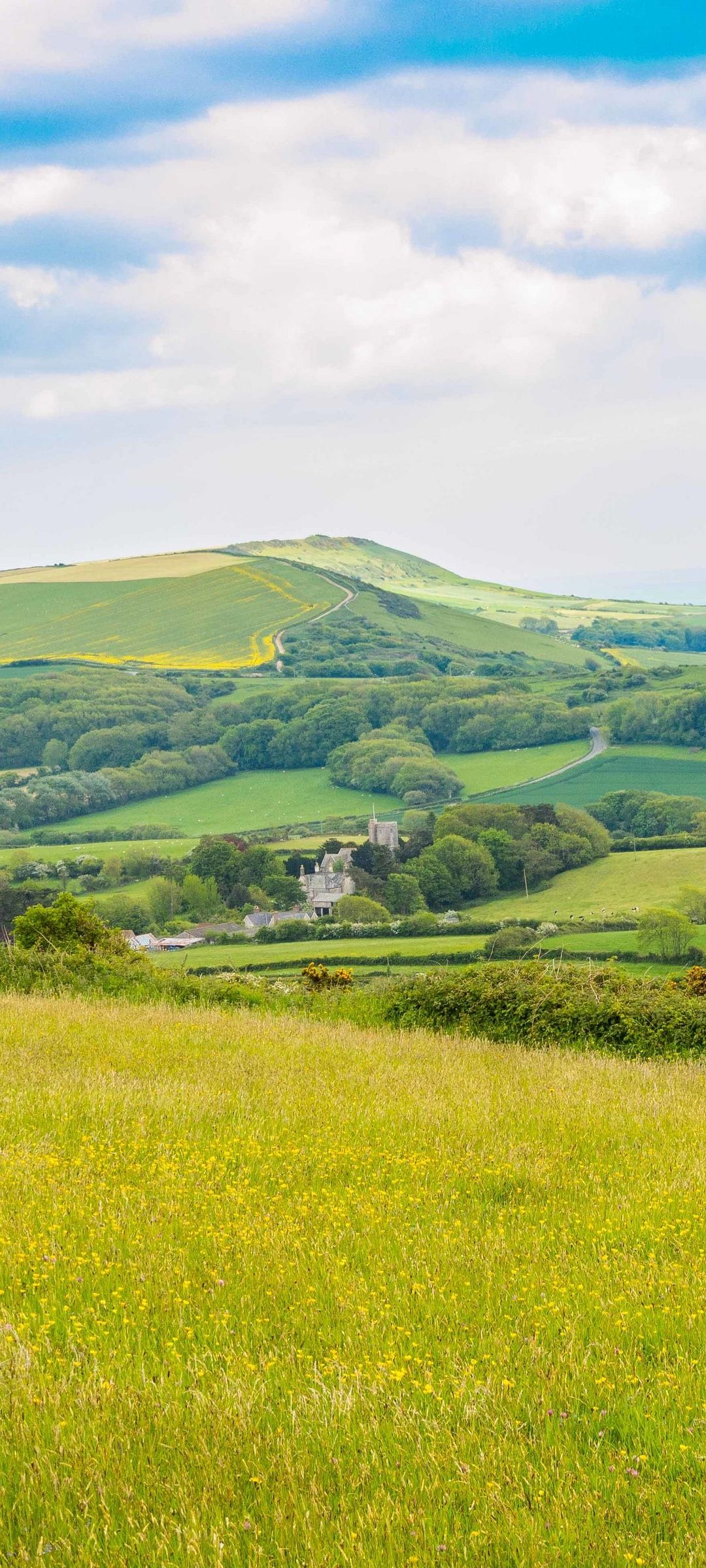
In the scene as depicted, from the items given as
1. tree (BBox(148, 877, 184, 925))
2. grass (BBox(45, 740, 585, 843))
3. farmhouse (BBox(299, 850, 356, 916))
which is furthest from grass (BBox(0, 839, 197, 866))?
farmhouse (BBox(299, 850, 356, 916))

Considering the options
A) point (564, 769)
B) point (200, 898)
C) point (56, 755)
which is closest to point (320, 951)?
point (200, 898)

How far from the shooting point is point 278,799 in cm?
15088

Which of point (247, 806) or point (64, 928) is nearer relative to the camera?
point (64, 928)

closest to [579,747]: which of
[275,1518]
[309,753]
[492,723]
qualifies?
[492,723]

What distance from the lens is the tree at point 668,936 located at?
52.2 metres

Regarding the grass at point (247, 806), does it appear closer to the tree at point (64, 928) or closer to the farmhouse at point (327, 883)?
the farmhouse at point (327, 883)

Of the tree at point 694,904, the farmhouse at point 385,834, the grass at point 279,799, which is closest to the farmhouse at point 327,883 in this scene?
the farmhouse at point 385,834

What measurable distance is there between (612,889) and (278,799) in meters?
73.5

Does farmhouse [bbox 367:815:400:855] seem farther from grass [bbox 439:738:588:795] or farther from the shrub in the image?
the shrub

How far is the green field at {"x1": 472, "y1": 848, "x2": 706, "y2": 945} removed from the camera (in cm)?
7719

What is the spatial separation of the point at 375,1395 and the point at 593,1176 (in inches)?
144

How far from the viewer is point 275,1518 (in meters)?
3.96

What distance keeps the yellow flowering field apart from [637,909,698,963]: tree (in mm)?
43916

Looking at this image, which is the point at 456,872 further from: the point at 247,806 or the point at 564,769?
the point at 247,806
